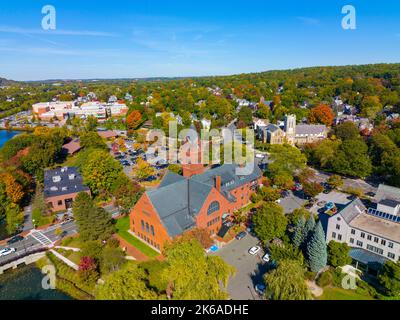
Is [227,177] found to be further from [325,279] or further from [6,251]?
[6,251]

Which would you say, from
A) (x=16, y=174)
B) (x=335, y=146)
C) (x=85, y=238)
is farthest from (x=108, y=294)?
(x=335, y=146)

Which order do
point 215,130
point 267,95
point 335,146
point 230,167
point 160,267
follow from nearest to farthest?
point 160,267 → point 230,167 → point 335,146 → point 215,130 → point 267,95

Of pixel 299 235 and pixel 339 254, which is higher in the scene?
pixel 299 235

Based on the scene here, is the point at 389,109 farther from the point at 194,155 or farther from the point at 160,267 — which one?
the point at 160,267

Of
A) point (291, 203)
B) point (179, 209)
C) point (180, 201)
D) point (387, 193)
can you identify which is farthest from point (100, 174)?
point (387, 193)

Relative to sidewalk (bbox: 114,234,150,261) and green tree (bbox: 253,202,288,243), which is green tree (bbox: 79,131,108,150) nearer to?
sidewalk (bbox: 114,234,150,261)
